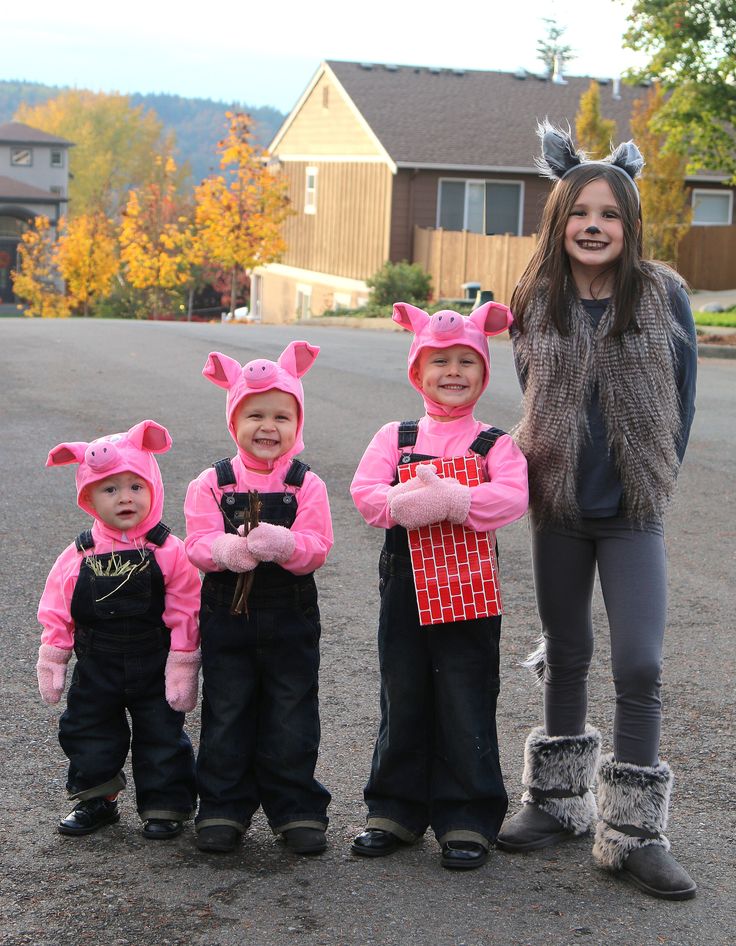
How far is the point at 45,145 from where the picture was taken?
82000 mm

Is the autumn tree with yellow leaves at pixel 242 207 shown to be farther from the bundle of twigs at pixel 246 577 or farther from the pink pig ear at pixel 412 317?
the bundle of twigs at pixel 246 577

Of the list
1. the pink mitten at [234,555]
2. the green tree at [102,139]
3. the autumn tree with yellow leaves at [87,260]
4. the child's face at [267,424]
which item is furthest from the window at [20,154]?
the pink mitten at [234,555]

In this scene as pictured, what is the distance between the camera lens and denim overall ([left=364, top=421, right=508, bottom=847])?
3.66 m

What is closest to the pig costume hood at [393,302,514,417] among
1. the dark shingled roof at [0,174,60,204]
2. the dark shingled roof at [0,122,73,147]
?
the dark shingled roof at [0,174,60,204]

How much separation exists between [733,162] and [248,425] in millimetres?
20191

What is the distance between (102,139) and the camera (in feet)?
335

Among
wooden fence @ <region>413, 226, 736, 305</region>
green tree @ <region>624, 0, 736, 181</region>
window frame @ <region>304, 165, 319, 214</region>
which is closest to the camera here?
green tree @ <region>624, 0, 736, 181</region>

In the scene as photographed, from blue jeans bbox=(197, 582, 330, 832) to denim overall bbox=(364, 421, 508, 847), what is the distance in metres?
0.22

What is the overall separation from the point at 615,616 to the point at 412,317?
107 cm

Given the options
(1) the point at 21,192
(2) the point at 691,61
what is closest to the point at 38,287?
(1) the point at 21,192

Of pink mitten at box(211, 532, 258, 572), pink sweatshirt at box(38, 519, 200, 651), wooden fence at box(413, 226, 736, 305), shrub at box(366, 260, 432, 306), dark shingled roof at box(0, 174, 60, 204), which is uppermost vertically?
dark shingled roof at box(0, 174, 60, 204)

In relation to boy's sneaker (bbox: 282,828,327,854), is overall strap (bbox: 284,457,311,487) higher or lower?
higher

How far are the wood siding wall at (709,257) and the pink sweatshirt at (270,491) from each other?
26.5 meters

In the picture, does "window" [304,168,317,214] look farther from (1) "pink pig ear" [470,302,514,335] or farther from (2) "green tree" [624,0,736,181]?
(1) "pink pig ear" [470,302,514,335]
